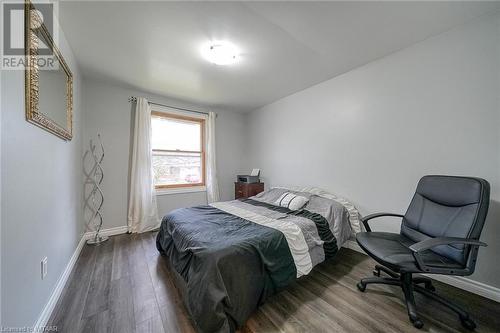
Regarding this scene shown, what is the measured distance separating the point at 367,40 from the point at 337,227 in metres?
2.15

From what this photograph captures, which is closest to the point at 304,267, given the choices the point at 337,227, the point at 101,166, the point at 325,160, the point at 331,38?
the point at 337,227

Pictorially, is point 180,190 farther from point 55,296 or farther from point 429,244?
point 429,244

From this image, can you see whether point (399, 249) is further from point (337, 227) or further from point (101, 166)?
point (101, 166)

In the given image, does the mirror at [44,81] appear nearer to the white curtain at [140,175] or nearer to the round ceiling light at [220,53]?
the white curtain at [140,175]

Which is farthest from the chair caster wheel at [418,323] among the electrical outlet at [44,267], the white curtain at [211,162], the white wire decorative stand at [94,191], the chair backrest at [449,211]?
the white wire decorative stand at [94,191]

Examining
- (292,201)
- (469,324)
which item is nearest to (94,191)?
(292,201)

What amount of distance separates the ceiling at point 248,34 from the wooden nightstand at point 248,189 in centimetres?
210

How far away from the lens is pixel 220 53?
2096mm

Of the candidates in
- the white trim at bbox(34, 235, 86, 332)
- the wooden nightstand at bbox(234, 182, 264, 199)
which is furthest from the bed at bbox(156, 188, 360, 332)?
the wooden nightstand at bbox(234, 182, 264, 199)

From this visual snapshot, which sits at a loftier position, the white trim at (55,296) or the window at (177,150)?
the window at (177,150)

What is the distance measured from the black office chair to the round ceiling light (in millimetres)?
2459

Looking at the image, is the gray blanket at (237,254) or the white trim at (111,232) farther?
the white trim at (111,232)

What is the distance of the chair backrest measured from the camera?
1354mm

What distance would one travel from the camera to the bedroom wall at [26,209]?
96 cm
